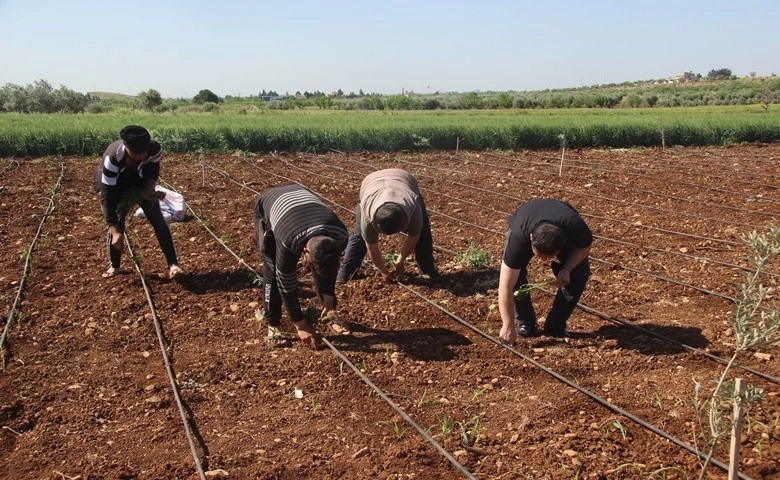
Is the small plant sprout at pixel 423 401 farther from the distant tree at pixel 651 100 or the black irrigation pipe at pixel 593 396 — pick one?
the distant tree at pixel 651 100

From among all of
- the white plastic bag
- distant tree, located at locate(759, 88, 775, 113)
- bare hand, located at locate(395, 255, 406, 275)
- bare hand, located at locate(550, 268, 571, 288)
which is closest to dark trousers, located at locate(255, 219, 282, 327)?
bare hand, located at locate(395, 255, 406, 275)

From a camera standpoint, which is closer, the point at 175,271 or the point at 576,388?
the point at 576,388

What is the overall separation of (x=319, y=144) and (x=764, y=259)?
15233mm

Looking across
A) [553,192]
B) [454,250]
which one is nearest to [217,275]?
[454,250]

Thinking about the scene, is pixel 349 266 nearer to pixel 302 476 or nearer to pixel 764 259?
pixel 302 476

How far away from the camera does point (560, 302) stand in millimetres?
4305

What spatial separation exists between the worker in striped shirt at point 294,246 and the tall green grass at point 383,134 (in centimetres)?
1236

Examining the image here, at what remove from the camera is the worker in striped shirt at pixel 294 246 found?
3.54 metres

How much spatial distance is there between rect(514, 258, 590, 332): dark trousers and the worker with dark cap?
2963 mm

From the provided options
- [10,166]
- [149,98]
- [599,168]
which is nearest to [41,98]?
[149,98]

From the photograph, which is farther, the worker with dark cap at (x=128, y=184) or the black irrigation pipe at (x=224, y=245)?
the black irrigation pipe at (x=224, y=245)

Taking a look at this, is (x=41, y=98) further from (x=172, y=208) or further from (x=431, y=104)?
(x=172, y=208)

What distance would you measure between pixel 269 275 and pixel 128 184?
185 cm

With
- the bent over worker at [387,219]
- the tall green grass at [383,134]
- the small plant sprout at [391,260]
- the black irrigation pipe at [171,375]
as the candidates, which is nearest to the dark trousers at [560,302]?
the bent over worker at [387,219]
